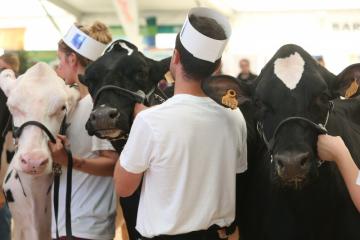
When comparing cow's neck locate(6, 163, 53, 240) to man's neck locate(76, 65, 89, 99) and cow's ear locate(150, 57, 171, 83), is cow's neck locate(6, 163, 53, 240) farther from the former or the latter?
cow's ear locate(150, 57, 171, 83)

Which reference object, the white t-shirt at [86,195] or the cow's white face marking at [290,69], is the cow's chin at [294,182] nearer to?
the cow's white face marking at [290,69]

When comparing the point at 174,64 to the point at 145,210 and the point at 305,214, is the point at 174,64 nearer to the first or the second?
the point at 145,210

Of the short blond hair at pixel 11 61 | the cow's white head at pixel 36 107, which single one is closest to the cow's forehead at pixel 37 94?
the cow's white head at pixel 36 107

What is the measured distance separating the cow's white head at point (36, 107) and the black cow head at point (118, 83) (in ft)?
0.52

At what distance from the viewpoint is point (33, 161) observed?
6.75 ft

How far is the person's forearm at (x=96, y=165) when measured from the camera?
7.30ft

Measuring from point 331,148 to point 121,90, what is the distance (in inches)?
38.5

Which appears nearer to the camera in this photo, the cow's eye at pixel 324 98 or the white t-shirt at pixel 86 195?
the cow's eye at pixel 324 98

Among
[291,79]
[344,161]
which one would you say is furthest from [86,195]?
[344,161]

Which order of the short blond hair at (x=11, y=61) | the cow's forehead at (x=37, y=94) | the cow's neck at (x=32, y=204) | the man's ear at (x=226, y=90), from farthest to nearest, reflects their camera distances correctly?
the short blond hair at (x=11, y=61)
the cow's neck at (x=32, y=204)
the cow's forehead at (x=37, y=94)
the man's ear at (x=226, y=90)

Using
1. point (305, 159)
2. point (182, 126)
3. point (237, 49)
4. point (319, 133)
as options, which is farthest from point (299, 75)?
point (237, 49)

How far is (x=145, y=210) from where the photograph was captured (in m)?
1.91

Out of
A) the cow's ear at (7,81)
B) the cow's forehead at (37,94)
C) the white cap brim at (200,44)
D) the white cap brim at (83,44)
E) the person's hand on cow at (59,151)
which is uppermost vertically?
the white cap brim at (200,44)

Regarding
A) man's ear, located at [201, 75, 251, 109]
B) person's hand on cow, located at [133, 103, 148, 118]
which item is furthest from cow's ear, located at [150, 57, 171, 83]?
man's ear, located at [201, 75, 251, 109]
